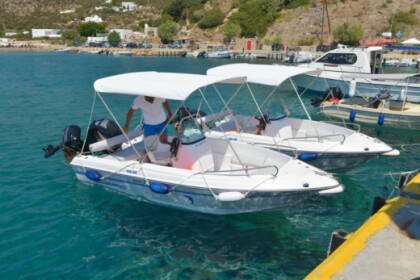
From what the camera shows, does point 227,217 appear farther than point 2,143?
No

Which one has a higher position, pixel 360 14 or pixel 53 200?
pixel 360 14

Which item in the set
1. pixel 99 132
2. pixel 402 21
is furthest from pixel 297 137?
pixel 402 21

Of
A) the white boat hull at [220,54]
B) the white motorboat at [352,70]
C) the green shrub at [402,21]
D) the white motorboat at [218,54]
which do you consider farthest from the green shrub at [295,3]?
the white motorboat at [352,70]

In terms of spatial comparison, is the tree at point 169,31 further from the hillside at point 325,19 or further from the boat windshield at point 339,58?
the boat windshield at point 339,58

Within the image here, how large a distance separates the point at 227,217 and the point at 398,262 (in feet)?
14.9

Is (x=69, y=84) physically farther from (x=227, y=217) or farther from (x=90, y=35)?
(x=90, y=35)

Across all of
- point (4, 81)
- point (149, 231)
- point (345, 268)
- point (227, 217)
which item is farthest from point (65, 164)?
point (4, 81)

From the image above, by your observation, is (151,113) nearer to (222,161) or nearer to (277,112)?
(222,161)

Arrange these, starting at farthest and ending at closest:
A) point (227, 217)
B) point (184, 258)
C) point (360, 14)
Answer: point (360, 14) → point (227, 217) → point (184, 258)

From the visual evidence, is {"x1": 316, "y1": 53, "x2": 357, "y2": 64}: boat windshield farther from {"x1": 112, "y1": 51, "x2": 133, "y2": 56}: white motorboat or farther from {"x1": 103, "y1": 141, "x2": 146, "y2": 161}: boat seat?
{"x1": 112, "y1": 51, "x2": 133, "y2": 56}: white motorboat

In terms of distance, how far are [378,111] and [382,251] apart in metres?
13.6

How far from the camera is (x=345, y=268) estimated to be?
507 cm

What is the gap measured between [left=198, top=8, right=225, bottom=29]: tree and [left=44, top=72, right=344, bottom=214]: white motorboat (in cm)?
9509

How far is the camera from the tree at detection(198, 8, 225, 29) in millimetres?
100169
